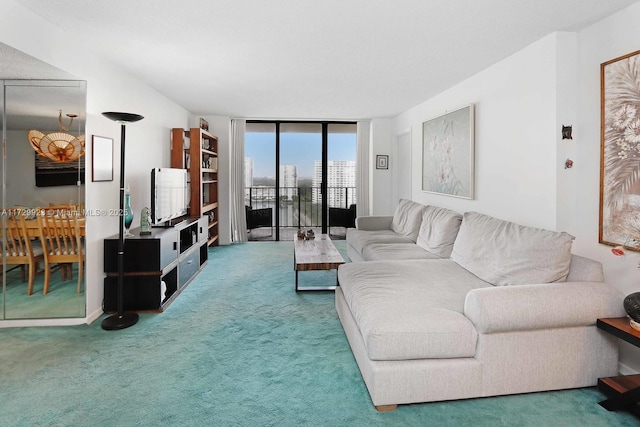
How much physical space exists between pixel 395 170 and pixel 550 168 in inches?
183

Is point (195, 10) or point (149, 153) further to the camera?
point (149, 153)

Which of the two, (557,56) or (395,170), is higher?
(557,56)

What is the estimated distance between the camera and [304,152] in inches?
308

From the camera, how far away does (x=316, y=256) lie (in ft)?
13.2

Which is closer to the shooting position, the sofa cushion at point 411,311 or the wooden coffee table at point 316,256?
the sofa cushion at point 411,311

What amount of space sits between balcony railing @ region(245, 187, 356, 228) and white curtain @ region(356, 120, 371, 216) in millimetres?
343

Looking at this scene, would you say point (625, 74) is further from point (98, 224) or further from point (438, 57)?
point (98, 224)

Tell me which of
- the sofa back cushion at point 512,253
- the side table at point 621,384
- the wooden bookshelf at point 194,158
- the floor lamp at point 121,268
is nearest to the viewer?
the side table at point 621,384

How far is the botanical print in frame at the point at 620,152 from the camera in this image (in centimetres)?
236

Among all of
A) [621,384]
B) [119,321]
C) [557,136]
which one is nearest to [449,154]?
[557,136]

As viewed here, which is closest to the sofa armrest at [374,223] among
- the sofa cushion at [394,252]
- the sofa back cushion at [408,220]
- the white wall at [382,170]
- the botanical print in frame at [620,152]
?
the sofa back cushion at [408,220]

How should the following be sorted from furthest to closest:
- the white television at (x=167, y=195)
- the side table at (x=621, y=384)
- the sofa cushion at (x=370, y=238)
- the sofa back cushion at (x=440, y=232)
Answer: the sofa cushion at (x=370, y=238) → the white television at (x=167, y=195) → the sofa back cushion at (x=440, y=232) → the side table at (x=621, y=384)

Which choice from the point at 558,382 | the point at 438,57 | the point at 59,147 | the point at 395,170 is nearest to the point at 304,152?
the point at 395,170

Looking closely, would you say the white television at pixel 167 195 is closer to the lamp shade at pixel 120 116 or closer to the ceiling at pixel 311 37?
the lamp shade at pixel 120 116
